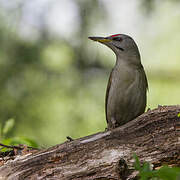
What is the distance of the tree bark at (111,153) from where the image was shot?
425 cm

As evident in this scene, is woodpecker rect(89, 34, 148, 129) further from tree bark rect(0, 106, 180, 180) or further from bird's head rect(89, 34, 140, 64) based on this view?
tree bark rect(0, 106, 180, 180)

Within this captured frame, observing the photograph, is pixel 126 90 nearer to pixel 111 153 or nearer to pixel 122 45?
pixel 122 45

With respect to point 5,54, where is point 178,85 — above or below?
below

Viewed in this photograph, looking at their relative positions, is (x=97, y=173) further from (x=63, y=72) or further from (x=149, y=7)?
(x=149, y=7)

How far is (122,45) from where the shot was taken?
A: 6594 millimetres

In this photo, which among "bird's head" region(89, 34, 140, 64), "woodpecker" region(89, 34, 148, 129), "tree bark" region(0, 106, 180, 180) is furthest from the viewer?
"bird's head" region(89, 34, 140, 64)

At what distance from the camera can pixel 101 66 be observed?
1014 centimetres

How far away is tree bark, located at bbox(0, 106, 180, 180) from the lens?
4.25 meters

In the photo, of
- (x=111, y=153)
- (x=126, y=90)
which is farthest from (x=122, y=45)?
(x=111, y=153)

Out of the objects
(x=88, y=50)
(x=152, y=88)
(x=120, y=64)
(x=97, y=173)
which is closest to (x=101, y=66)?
(x=88, y=50)

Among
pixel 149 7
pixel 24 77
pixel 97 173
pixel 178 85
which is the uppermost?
pixel 149 7

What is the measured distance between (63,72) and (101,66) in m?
1.04

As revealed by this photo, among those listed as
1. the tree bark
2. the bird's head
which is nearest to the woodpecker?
the bird's head

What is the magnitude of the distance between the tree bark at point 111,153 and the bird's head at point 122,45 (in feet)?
6.74
